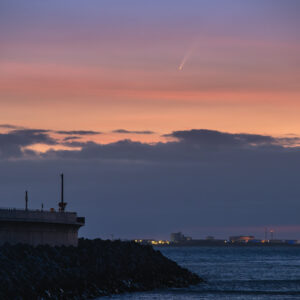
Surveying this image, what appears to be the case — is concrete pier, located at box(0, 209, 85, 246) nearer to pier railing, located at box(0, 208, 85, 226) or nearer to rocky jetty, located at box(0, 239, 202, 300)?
pier railing, located at box(0, 208, 85, 226)

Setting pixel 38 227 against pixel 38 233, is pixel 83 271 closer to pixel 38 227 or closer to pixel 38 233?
pixel 38 233

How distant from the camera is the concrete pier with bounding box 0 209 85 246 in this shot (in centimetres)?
5116

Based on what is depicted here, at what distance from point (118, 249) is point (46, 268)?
19.1 m

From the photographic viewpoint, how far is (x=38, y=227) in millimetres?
55156

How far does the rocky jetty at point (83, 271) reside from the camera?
43438 millimetres

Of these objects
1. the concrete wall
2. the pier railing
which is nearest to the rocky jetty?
the concrete wall

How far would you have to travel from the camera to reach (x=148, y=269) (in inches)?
2446

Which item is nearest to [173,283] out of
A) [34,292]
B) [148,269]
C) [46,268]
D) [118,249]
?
[148,269]

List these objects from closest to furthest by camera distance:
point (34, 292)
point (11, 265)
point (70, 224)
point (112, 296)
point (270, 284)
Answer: point (34, 292), point (11, 265), point (112, 296), point (70, 224), point (270, 284)

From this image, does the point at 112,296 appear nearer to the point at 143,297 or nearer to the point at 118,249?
the point at 143,297

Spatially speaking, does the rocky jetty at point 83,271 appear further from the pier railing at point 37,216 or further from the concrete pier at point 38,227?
the pier railing at point 37,216

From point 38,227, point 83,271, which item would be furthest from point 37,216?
point 83,271

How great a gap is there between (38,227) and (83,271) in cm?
559

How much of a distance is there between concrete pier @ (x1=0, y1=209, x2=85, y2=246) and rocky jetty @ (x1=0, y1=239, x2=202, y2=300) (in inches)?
35.0
